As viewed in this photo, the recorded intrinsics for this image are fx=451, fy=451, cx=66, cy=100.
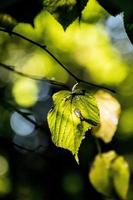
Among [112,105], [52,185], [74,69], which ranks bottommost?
[52,185]

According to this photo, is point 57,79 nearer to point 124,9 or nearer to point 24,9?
point 24,9

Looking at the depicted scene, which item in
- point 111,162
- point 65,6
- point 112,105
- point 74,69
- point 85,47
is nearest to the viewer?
point 65,6

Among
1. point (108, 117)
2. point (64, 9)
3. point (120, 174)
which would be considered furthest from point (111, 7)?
point (120, 174)

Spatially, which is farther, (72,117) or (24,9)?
(24,9)

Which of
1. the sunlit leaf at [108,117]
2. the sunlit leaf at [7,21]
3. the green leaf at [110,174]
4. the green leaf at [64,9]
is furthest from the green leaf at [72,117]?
the green leaf at [110,174]

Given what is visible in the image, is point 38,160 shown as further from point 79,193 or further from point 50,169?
point 79,193

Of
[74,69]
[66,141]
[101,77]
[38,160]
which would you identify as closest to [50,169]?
[38,160]

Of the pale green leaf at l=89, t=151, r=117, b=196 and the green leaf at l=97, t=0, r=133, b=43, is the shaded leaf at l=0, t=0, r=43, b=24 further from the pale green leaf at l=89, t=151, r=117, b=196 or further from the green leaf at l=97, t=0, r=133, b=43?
the pale green leaf at l=89, t=151, r=117, b=196
